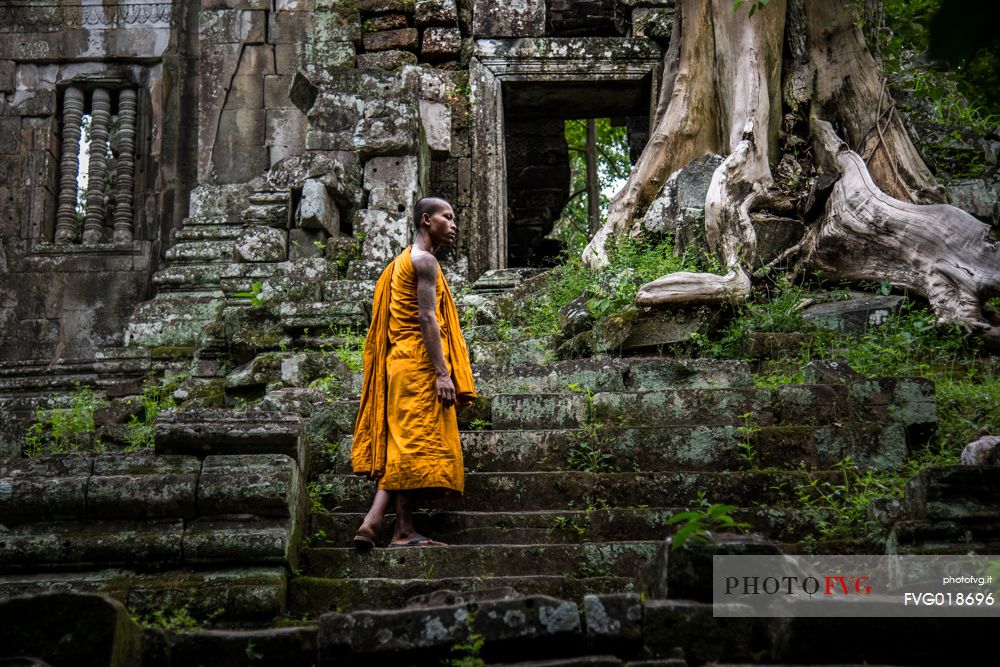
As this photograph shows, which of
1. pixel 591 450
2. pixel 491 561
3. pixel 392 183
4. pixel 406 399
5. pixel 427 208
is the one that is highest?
pixel 392 183

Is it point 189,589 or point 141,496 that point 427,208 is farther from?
point 189,589

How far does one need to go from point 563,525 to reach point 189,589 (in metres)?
1.42

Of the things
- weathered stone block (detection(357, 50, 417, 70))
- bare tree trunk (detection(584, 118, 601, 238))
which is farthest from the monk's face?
bare tree trunk (detection(584, 118, 601, 238))

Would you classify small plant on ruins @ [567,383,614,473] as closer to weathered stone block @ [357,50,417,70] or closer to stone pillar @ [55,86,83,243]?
weathered stone block @ [357,50,417,70]

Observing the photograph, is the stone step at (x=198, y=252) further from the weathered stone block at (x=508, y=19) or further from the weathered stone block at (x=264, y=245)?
the weathered stone block at (x=508, y=19)

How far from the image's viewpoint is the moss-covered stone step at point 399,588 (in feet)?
12.8

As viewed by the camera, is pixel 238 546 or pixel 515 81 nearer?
pixel 238 546

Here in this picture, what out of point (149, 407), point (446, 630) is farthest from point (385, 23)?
point (446, 630)

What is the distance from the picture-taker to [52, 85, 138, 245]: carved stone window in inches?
401

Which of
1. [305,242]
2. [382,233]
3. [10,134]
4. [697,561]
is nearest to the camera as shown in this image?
[697,561]

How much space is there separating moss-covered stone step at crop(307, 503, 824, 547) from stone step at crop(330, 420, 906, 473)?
1.30 ft

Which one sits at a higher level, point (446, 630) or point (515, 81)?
point (515, 81)

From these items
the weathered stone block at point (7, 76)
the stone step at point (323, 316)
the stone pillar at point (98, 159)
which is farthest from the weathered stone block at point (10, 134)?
the stone step at point (323, 316)

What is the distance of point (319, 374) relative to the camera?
638cm
